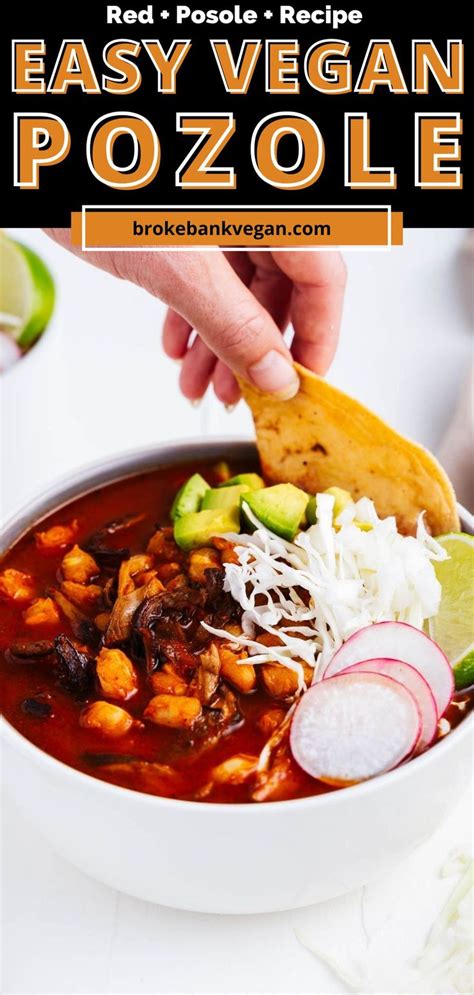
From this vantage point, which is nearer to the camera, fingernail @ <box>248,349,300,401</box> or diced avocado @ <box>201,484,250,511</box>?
diced avocado @ <box>201,484,250,511</box>

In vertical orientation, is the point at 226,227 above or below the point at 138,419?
above

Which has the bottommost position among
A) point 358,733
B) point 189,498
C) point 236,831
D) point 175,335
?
point 236,831

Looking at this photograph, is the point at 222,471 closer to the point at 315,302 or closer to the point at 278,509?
the point at 278,509

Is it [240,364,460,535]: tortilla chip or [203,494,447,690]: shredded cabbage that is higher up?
[240,364,460,535]: tortilla chip

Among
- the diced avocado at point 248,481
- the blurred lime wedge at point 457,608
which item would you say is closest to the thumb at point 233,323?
the diced avocado at point 248,481

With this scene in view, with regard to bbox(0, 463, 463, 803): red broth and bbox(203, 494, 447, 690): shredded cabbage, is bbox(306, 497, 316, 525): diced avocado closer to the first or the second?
bbox(203, 494, 447, 690): shredded cabbage

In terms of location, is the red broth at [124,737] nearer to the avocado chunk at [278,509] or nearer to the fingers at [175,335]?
the avocado chunk at [278,509]

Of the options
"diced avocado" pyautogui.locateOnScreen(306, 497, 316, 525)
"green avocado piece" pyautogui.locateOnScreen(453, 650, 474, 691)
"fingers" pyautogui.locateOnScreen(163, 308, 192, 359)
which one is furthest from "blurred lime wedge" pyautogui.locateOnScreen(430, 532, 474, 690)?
"fingers" pyautogui.locateOnScreen(163, 308, 192, 359)

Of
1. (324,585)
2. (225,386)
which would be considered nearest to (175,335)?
(225,386)
